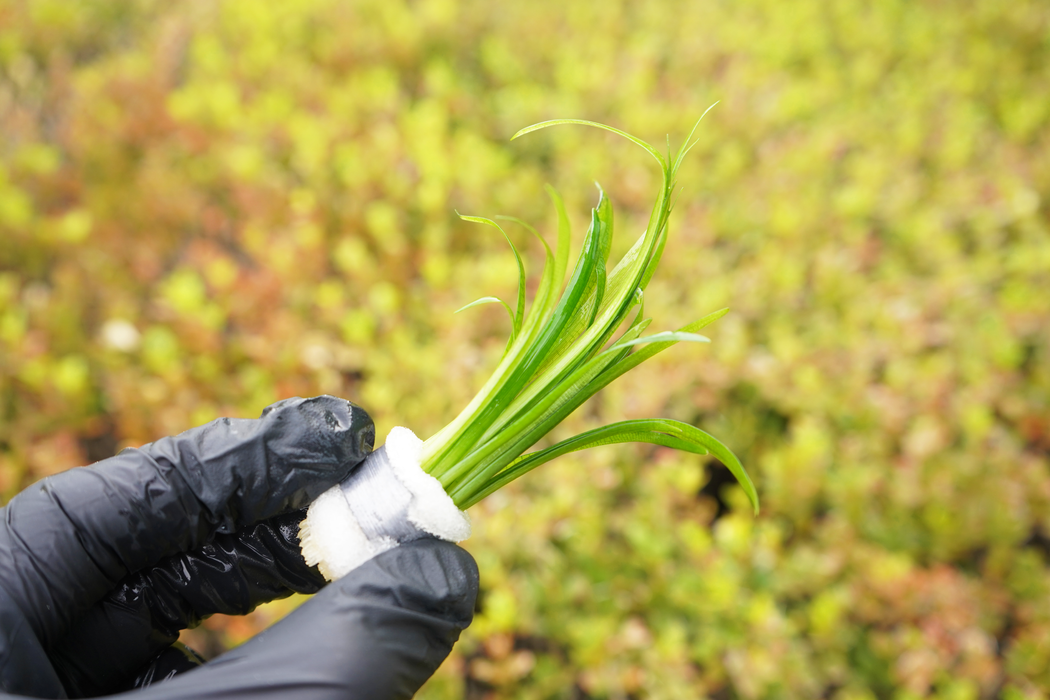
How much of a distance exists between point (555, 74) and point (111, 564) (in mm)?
2815

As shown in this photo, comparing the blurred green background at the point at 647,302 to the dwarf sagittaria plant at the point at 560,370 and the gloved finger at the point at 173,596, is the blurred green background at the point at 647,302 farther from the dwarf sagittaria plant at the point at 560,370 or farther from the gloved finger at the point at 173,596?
the dwarf sagittaria plant at the point at 560,370

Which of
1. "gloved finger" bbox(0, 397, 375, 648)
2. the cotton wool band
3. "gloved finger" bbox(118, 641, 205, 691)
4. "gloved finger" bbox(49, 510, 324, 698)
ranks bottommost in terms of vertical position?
"gloved finger" bbox(118, 641, 205, 691)

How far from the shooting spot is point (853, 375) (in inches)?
79.8

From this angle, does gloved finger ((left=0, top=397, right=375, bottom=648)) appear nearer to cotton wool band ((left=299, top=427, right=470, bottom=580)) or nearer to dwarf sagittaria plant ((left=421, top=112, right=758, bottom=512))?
cotton wool band ((left=299, top=427, right=470, bottom=580))

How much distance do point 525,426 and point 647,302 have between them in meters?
1.19

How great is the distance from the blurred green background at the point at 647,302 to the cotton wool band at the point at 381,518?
1.69 feet

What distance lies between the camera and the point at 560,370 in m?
1.16

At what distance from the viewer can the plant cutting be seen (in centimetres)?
110

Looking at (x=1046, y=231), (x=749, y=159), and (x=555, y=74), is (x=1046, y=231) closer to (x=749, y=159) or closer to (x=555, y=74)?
(x=749, y=159)

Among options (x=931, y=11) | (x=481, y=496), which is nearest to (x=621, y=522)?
(x=481, y=496)

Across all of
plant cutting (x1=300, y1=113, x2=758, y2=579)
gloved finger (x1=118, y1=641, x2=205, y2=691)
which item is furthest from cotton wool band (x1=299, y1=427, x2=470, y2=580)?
gloved finger (x1=118, y1=641, x2=205, y2=691)

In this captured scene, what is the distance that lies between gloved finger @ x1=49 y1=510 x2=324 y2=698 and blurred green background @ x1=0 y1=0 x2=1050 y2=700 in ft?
1.11

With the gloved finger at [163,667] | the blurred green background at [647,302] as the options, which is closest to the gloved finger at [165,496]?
the gloved finger at [163,667]

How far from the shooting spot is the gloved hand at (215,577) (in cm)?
93
